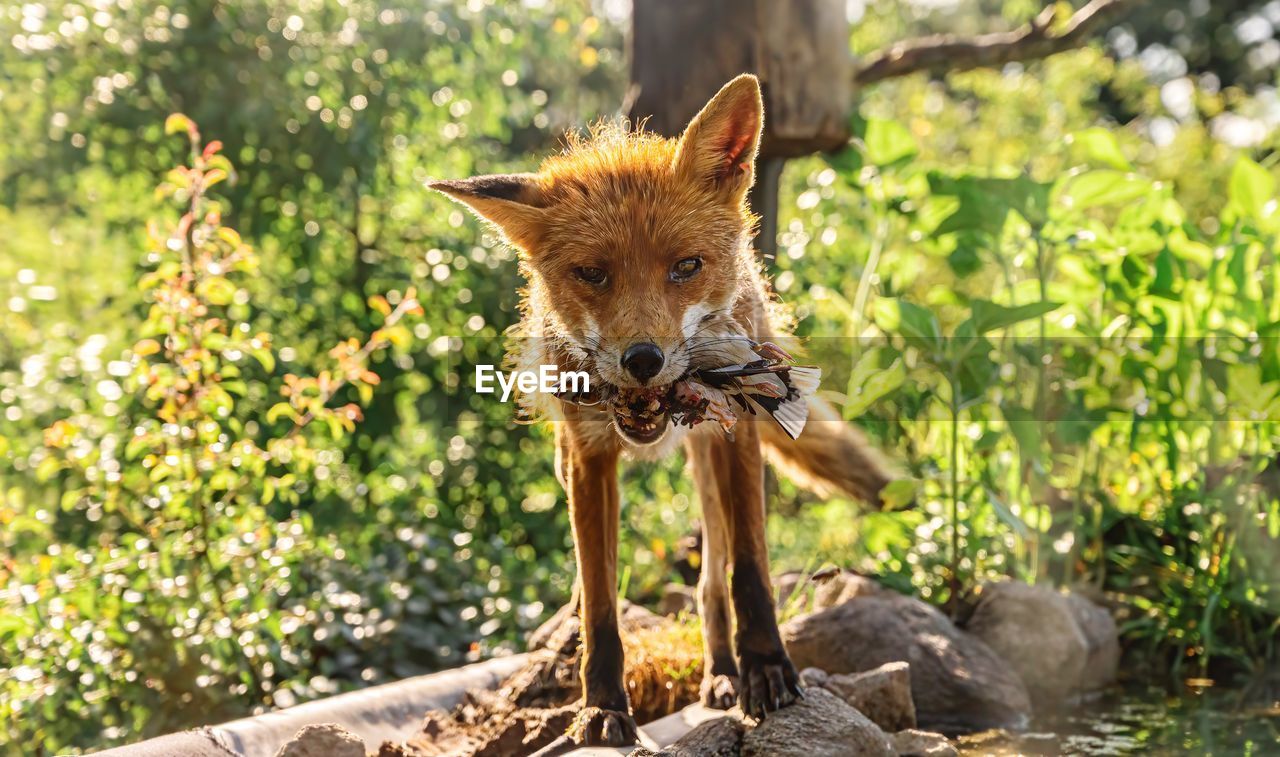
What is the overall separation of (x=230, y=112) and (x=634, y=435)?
4324mm

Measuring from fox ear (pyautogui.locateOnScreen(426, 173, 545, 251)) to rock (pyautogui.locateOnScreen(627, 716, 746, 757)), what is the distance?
4.97 feet

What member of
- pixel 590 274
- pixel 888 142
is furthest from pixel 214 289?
pixel 888 142

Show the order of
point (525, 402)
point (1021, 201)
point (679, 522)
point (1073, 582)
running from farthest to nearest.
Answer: point (679, 522)
point (1073, 582)
point (1021, 201)
point (525, 402)

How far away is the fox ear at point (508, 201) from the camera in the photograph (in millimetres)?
3139

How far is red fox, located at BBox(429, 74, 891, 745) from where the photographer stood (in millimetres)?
3039

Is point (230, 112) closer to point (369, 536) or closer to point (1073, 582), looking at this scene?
point (369, 536)

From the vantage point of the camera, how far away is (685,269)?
3.15m

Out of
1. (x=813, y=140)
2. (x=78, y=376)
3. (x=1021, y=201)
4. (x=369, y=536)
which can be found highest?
(x=813, y=140)

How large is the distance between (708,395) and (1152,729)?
2221 mm

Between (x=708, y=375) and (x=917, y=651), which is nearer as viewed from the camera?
(x=708, y=375)

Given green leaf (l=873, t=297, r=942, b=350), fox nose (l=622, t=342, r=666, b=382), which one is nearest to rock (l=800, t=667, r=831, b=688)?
fox nose (l=622, t=342, r=666, b=382)

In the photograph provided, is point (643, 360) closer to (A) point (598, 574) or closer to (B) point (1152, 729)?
(A) point (598, 574)

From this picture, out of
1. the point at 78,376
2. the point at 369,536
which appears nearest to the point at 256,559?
the point at 369,536

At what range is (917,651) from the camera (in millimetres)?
4141
